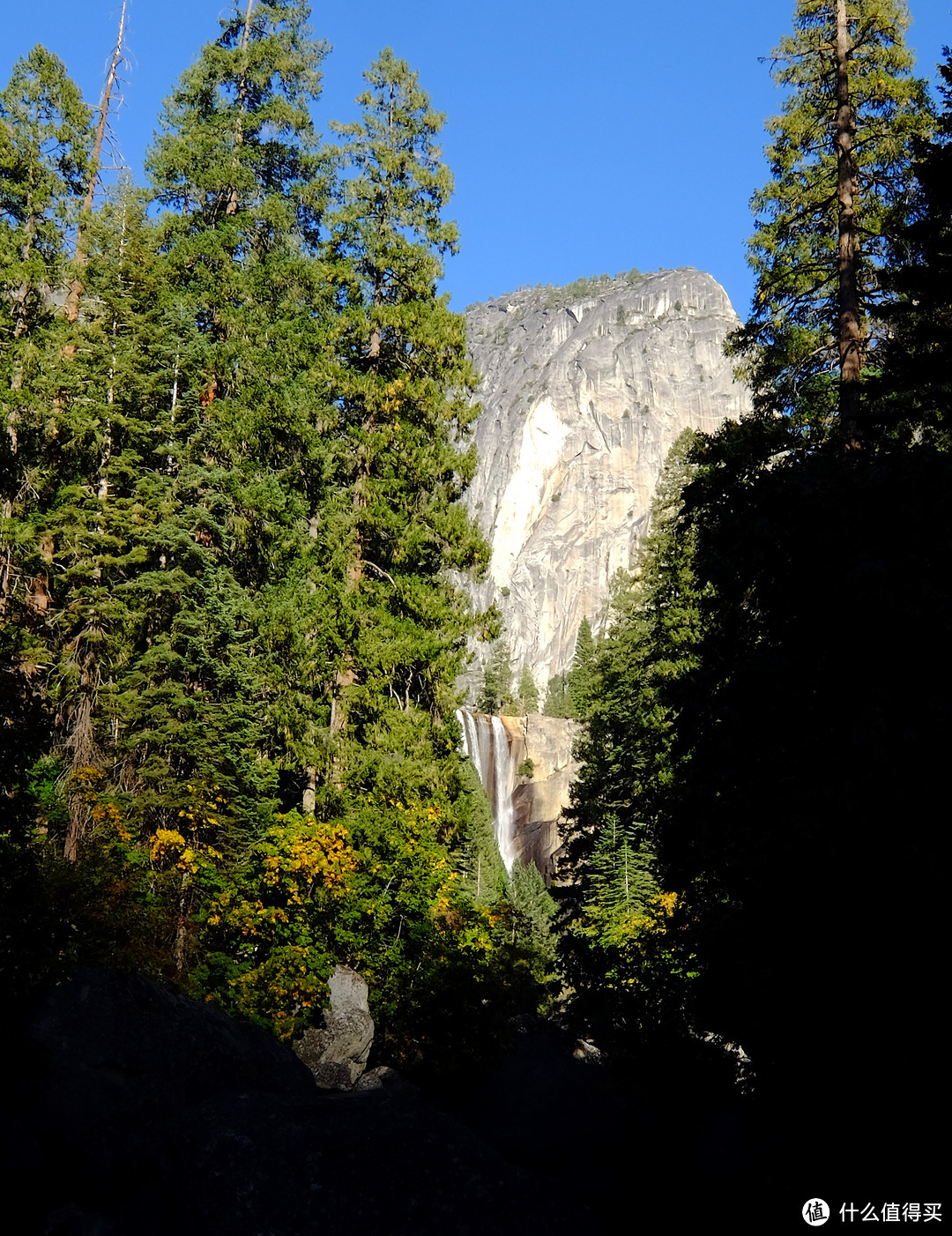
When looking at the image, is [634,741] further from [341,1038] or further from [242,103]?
[242,103]

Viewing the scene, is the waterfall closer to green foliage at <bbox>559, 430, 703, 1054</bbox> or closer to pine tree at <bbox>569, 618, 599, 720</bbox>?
pine tree at <bbox>569, 618, 599, 720</bbox>

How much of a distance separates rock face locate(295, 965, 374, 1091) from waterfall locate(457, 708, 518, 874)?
34.6 metres

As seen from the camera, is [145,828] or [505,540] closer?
[145,828]

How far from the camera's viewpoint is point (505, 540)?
118 m

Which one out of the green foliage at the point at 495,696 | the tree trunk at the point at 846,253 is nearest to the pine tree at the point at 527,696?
the green foliage at the point at 495,696

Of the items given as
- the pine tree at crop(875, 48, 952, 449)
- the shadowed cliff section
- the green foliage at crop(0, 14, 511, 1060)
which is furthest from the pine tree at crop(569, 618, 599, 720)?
the shadowed cliff section

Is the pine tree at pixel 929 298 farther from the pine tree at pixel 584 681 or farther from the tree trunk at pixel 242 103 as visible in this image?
the pine tree at pixel 584 681

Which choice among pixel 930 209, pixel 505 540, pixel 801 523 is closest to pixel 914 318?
pixel 930 209

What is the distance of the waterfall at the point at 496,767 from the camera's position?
1940 inches

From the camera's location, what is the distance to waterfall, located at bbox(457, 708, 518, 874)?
162 feet

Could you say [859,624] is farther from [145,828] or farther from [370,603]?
[145,828]

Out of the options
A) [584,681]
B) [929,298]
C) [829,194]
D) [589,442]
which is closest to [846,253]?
[929,298]

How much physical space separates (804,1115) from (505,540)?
113 metres

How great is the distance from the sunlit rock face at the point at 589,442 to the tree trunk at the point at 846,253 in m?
91.9
